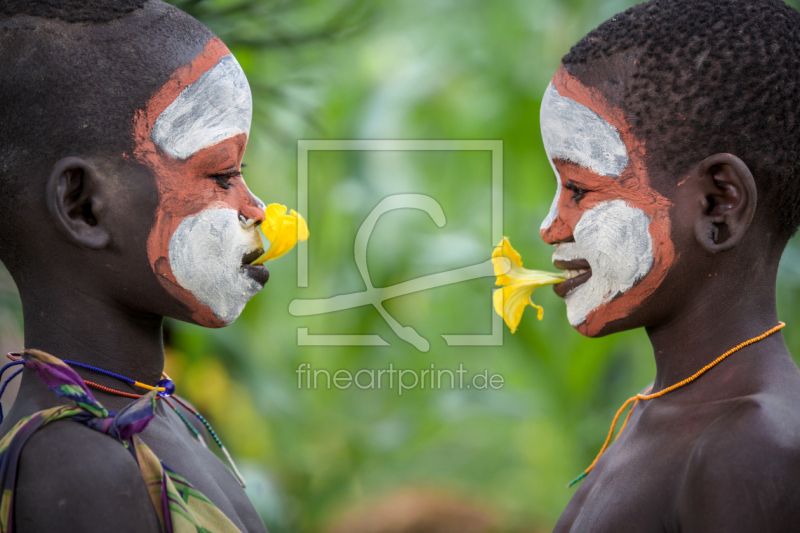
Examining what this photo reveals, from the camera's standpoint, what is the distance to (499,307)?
193 centimetres

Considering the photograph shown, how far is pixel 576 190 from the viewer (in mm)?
1676

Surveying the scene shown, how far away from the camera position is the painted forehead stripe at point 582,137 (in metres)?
1.58

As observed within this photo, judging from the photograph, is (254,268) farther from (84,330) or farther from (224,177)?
(84,330)

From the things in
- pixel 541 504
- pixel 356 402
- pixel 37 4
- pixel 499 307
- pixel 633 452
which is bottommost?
pixel 541 504

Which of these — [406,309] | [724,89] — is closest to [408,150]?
[406,309]

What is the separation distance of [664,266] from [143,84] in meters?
1.17

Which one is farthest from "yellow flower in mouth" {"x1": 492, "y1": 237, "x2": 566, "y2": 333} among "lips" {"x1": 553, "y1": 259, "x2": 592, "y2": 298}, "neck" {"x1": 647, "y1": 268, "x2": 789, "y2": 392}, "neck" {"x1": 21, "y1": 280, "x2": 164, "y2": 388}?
"neck" {"x1": 21, "y1": 280, "x2": 164, "y2": 388}

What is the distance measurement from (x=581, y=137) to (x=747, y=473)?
77cm

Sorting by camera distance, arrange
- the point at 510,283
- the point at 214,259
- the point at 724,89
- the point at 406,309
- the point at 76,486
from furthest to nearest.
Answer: the point at 406,309 < the point at 510,283 < the point at 214,259 < the point at 724,89 < the point at 76,486

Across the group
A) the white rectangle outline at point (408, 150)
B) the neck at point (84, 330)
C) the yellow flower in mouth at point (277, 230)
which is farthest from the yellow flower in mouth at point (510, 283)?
the white rectangle outline at point (408, 150)

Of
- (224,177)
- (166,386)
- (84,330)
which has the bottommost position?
(166,386)

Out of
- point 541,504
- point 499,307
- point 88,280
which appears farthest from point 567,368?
point 88,280

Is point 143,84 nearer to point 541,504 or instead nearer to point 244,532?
point 244,532

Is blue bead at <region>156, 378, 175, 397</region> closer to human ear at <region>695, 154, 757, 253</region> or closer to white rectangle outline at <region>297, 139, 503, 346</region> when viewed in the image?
human ear at <region>695, 154, 757, 253</region>
